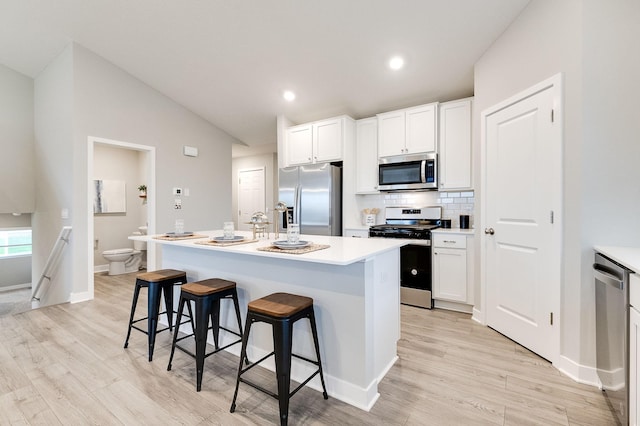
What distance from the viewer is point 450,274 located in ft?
10.7

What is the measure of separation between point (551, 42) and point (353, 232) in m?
2.70

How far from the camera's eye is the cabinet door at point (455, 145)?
3420mm

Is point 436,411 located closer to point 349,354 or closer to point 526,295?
point 349,354

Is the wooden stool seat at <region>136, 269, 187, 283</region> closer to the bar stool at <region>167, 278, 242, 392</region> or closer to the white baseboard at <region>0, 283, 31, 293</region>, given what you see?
the bar stool at <region>167, 278, 242, 392</region>

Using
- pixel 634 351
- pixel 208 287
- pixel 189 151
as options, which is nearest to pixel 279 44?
pixel 189 151

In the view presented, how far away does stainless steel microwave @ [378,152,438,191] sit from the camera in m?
3.60

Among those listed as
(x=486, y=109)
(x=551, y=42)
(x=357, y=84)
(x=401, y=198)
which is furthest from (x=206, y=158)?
(x=551, y=42)

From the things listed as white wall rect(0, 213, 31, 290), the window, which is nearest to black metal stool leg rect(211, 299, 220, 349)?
white wall rect(0, 213, 31, 290)

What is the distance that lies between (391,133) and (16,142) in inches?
217

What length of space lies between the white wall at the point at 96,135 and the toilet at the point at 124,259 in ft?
2.92

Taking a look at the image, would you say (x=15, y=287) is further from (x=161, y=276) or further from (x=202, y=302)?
(x=202, y=302)

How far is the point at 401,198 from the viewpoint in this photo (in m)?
4.13

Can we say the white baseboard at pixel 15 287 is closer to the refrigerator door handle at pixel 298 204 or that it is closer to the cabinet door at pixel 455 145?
the refrigerator door handle at pixel 298 204

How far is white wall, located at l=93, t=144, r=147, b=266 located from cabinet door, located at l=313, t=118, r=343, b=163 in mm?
4003
